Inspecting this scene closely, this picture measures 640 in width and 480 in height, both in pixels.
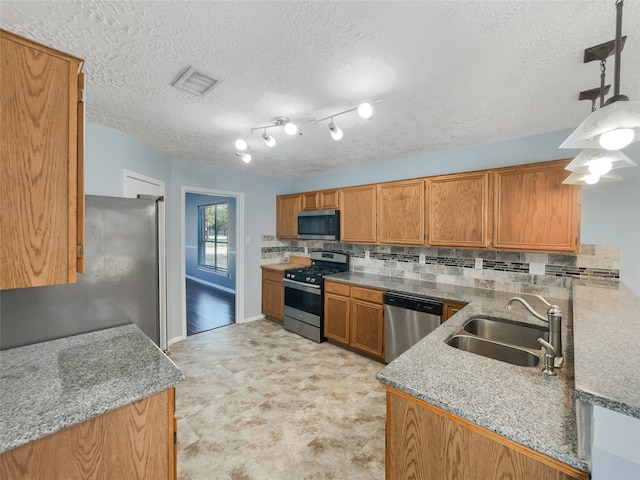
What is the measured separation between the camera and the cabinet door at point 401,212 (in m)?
3.11

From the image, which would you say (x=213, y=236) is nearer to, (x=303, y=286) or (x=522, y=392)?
(x=303, y=286)

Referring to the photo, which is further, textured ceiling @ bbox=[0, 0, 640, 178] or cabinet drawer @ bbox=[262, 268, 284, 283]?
cabinet drawer @ bbox=[262, 268, 284, 283]

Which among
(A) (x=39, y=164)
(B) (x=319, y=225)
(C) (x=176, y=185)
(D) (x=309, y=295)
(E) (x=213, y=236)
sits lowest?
(D) (x=309, y=295)

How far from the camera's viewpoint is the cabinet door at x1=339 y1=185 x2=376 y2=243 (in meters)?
3.54

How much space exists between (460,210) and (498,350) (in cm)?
160

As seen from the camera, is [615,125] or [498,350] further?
[498,350]

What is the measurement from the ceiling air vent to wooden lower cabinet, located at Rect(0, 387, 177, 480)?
1.67 metres

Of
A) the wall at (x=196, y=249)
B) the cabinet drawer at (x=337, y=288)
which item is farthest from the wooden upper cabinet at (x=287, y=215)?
the wall at (x=196, y=249)

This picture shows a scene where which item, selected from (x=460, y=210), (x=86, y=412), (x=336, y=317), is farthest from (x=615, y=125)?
(x=336, y=317)

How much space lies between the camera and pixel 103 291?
1.61 metres

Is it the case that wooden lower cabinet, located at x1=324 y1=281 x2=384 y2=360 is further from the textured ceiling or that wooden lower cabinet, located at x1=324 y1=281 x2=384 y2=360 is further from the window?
the window

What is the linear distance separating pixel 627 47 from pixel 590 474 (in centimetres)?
185

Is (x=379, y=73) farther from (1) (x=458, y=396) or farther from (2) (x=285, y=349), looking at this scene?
(2) (x=285, y=349)

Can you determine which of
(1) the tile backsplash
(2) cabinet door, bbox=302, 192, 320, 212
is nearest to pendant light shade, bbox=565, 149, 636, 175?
(1) the tile backsplash
